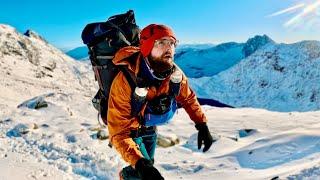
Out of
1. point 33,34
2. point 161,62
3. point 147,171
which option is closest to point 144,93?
point 161,62

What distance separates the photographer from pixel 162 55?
4941 mm

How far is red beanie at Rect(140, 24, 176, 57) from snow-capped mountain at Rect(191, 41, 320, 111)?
5325 inches

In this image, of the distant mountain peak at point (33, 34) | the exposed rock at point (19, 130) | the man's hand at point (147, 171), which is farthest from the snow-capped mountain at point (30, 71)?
the man's hand at point (147, 171)

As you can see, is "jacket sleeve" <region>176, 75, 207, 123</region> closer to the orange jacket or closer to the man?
the man

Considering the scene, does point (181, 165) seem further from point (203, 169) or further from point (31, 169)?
point (31, 169)

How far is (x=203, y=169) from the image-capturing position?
A: 11203 millimetres

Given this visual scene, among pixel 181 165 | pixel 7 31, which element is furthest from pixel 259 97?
pixel 181 165

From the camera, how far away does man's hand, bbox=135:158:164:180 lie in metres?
4.18

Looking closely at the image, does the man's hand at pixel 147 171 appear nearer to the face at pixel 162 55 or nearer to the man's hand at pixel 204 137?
the face at pixel 162 55

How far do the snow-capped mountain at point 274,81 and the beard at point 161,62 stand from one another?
444 ft

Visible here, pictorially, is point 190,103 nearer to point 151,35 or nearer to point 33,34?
point 151,35

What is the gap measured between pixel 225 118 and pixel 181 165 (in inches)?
379

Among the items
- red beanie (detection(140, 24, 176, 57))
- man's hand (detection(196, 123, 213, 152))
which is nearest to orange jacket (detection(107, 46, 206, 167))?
red beanie (detection(140, 24, 176, 57))

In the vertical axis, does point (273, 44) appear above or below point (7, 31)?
below
